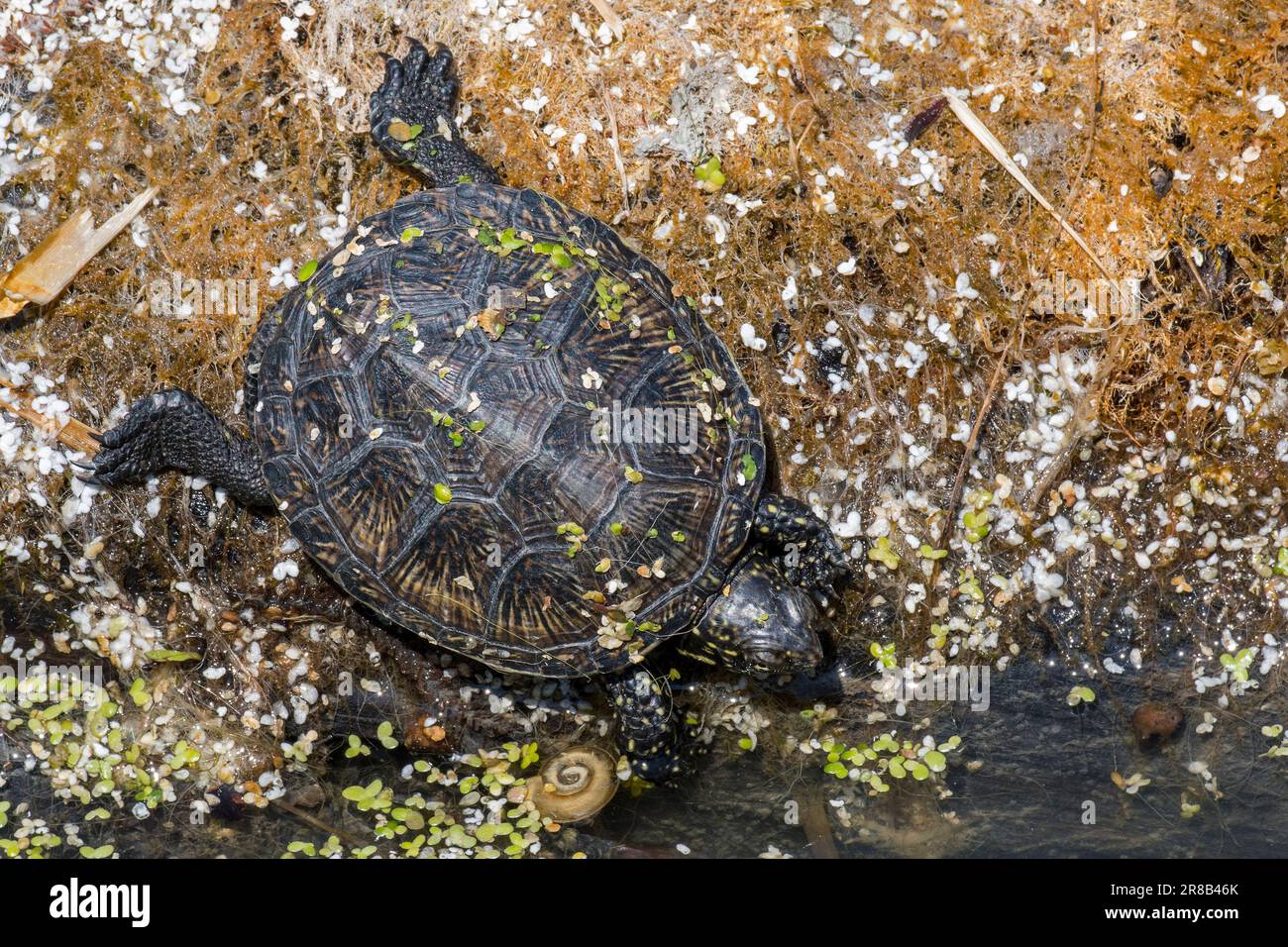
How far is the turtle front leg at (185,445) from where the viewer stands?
3.59 meters

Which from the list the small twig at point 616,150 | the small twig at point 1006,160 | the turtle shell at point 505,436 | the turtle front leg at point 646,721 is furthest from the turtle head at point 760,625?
the small twig at point 1006,160

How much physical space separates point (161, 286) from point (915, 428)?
9.63 feet

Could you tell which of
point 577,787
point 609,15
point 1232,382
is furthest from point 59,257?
point 1232,382

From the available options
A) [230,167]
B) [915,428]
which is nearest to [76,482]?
[230,167]

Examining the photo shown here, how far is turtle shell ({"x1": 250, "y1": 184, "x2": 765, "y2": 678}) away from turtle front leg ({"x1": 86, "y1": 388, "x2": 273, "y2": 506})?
0.93 ft

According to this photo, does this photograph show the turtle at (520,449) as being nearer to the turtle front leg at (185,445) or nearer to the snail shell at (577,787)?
the turtle front leg at (185,445)

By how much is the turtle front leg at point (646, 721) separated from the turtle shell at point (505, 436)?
0.21 meters

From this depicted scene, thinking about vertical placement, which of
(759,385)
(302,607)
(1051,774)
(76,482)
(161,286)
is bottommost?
(1051,774)

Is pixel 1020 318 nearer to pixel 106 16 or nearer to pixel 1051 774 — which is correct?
pixel 1051 774

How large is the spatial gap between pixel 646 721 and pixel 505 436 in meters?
1.20

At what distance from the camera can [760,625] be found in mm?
3393

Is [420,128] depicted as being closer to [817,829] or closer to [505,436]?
[505,436]

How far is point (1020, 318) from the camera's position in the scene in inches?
150

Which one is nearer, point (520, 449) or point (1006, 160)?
point (520, 449)
